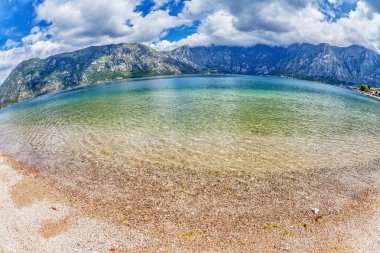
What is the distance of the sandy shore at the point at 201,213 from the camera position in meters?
17.5

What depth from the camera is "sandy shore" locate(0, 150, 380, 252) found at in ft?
57.3

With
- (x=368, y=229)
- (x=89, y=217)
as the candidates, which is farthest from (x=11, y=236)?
(x=368, y=229)

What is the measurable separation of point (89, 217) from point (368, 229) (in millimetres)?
22204

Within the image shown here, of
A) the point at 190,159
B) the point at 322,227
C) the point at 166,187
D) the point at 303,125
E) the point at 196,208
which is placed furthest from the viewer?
the point at 303,125

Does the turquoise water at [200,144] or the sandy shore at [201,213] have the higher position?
the turquoise water at [200,144]

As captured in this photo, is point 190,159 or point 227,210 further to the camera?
point 190,159

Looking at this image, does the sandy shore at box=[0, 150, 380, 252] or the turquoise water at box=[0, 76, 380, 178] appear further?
the turquoise water at box=[0, 76, 380, 178]

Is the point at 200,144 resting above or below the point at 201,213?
above

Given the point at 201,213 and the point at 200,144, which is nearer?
the point at 201,213

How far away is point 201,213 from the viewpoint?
2073cm

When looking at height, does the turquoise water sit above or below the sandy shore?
above

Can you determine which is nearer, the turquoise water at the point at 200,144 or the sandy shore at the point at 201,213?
the sandy shore at the point at 201,213

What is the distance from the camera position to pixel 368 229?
18516mm

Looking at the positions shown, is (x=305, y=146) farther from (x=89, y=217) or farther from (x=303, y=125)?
(x=89, y=217)
